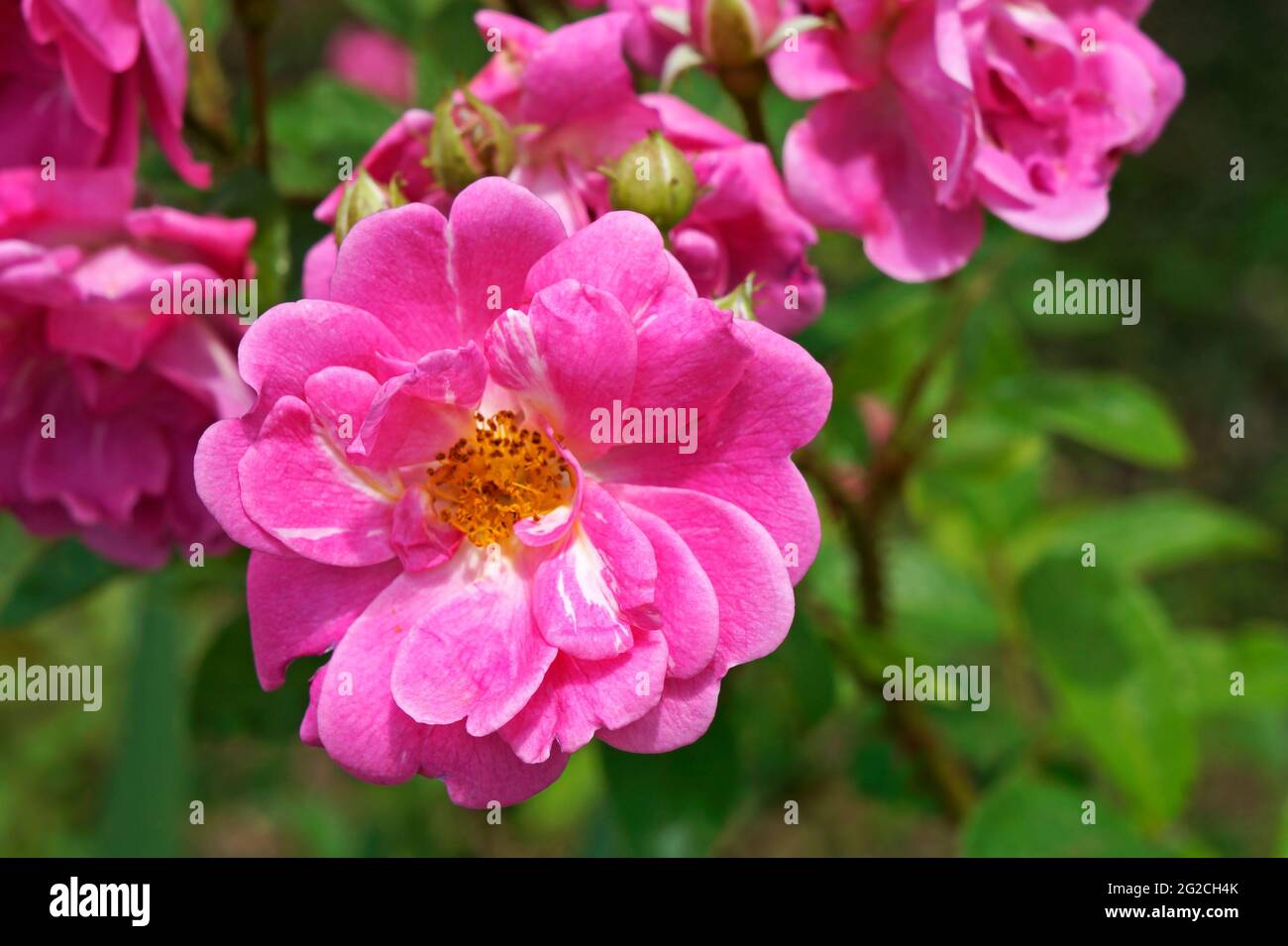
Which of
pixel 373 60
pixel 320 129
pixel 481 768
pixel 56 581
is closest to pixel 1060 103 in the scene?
pixel 481 768

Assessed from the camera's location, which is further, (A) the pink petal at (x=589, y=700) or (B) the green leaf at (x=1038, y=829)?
(B) the green leaf at (x=1038, y=829)

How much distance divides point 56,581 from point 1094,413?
1.19m

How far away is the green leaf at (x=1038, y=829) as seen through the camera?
138 cm

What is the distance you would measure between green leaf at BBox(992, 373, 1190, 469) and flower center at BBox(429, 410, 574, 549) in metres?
0.73

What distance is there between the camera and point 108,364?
1.16m

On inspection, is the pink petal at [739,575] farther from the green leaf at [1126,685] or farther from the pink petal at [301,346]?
the green leaf at [1126,685]

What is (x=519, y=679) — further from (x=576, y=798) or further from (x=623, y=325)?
(x=576, y=798)

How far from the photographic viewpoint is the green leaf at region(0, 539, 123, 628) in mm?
1396

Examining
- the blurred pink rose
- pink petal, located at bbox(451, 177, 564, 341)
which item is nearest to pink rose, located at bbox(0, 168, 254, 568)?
pink petal, located at bbox(451, 177, 564, 341)

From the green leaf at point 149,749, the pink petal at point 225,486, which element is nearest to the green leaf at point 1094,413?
the pink petal at point 225,486

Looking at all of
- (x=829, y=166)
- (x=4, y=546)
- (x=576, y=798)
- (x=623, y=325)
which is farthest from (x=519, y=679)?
(x=576, y=798)

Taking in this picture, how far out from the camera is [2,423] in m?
1.13

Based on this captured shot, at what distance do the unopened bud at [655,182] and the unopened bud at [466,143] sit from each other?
0.09 meters

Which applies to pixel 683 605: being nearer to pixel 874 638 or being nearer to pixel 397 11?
pixel 874 638
